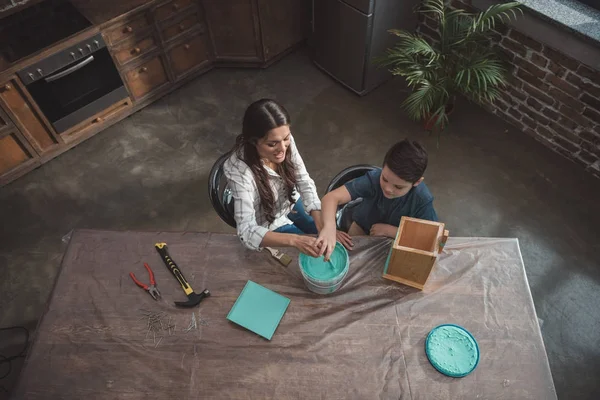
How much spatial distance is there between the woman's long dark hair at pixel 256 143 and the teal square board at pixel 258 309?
0.46 m

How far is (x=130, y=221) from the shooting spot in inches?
121

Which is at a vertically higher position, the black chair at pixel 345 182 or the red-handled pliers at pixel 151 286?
the red-handled pliers at pixel 151 286

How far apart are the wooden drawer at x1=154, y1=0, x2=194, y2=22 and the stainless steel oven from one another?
50 cm

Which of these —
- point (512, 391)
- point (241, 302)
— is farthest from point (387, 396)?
point (241, 302)

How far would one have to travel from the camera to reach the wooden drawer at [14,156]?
3043 mm

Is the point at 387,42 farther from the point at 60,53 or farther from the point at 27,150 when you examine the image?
the point at 27,150

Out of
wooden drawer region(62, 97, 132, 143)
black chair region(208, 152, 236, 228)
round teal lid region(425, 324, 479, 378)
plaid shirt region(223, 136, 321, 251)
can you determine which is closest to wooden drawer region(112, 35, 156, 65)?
wooden drawer region(62, 97, 132, 143)

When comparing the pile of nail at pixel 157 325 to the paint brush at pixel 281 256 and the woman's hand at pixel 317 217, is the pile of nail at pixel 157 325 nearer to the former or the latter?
the paint brush at pixel 281 256

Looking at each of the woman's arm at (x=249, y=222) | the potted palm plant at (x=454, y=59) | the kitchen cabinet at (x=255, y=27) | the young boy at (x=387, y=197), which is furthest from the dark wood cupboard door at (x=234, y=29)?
the young boy at (x=387, y=197)

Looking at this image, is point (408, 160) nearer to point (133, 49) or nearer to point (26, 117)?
point (133, 49)

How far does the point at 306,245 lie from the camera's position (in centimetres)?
164

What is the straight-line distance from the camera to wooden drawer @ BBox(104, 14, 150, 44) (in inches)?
122

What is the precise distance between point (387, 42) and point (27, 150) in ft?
9.67

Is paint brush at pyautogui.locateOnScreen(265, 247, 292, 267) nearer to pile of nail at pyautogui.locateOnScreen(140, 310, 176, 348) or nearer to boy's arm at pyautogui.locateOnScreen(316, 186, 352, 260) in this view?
boy's arm at pyautogui.locateOnScreen(316, 186, 352, 260)
